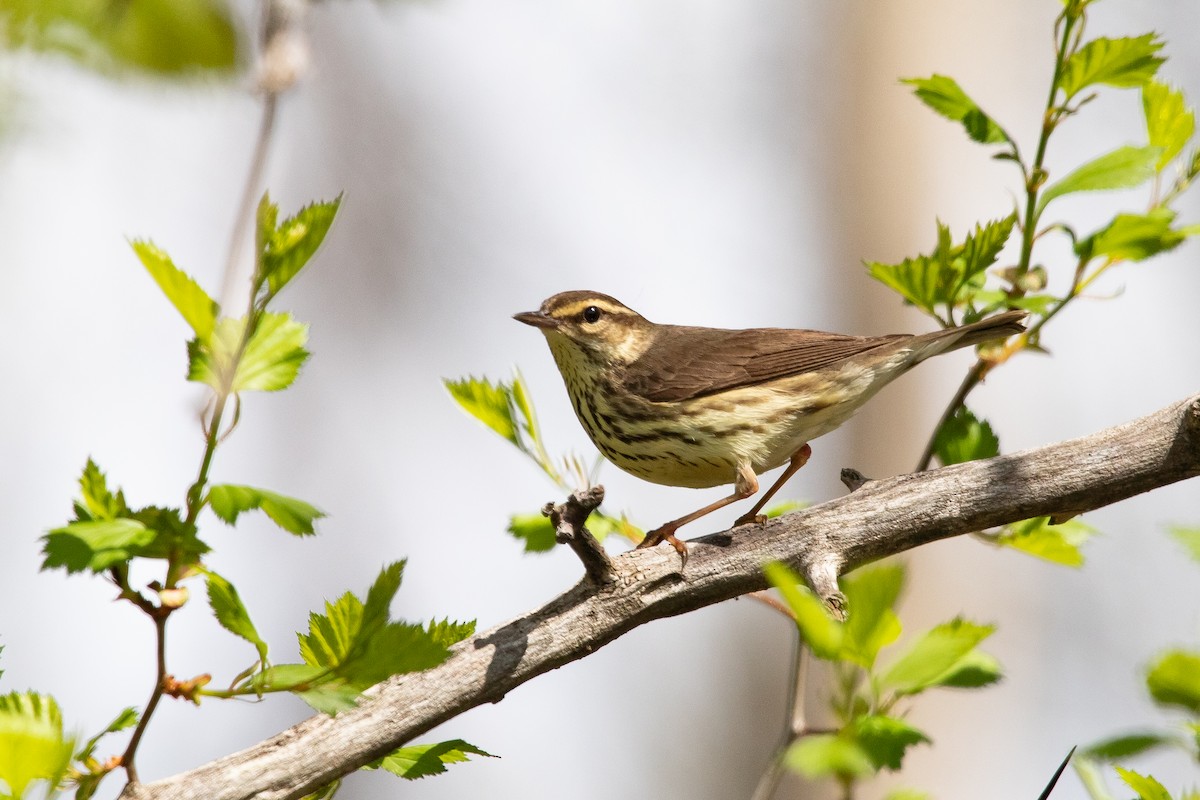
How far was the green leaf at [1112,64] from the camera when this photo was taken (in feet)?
9.00

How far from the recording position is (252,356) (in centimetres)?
199

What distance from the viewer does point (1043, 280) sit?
299 cm

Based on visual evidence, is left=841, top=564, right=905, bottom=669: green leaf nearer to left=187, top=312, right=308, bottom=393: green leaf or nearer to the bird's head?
left=187, top=312, right=308, bottom=393: green leaf

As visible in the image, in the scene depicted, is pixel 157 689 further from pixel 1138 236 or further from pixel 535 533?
pixel 1138 236

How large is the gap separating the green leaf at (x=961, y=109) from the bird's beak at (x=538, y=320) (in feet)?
8.03

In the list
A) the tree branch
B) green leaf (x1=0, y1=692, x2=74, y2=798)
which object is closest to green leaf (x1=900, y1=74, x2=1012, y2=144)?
the tree branch

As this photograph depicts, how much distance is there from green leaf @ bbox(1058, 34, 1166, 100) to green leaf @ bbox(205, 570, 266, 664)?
2215 millimetres

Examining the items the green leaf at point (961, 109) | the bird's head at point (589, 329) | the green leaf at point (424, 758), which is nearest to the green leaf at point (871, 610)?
the green leaf at point (424, 758)

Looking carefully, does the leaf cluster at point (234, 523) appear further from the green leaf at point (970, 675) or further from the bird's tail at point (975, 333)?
the bird's tail at point (975, 333)

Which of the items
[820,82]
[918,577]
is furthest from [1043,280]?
[820,82]

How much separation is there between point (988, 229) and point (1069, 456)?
60cm

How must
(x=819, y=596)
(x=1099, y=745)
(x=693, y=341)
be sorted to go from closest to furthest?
(x=1099, y=745) < (x=819, y=596) < (x=693, y=341)

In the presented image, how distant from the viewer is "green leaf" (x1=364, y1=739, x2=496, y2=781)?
2.23m

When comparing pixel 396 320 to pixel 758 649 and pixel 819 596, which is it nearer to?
pixel 758 649
